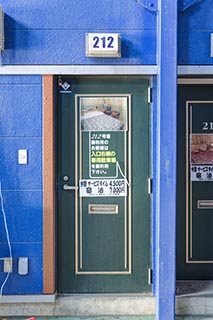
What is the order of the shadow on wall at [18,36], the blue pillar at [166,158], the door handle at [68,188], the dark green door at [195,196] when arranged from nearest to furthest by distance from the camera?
the blue pillar at [166,158]
the shadow on wall at [18,36]
the door handle at [68,188]
the dark green door at [195,196]

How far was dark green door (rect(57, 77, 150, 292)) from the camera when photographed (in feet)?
12.3

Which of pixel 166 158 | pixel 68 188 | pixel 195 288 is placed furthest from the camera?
pixel 195 288

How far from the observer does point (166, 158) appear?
3516mm

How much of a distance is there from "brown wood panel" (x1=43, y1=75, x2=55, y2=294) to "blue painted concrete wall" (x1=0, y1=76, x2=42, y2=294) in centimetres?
5

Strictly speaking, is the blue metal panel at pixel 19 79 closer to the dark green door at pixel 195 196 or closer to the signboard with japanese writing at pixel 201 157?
the dark green door at pixel 195 196

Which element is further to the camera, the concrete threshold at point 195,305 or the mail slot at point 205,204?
the mail slot at point 205,204

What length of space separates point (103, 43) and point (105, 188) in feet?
4.07

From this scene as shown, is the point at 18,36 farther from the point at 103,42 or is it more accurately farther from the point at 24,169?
the point at 24,169

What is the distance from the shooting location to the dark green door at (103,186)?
12.3 ft

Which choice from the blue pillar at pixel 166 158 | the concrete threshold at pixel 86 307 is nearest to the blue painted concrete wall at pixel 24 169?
the concrete threshold at pixel 86 307

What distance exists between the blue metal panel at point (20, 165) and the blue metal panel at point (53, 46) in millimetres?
690

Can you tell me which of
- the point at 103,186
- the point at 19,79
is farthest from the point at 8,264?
the point at 19,79

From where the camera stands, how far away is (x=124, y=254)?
3.77 metres

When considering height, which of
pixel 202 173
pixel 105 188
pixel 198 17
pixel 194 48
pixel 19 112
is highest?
pixel 198 17
